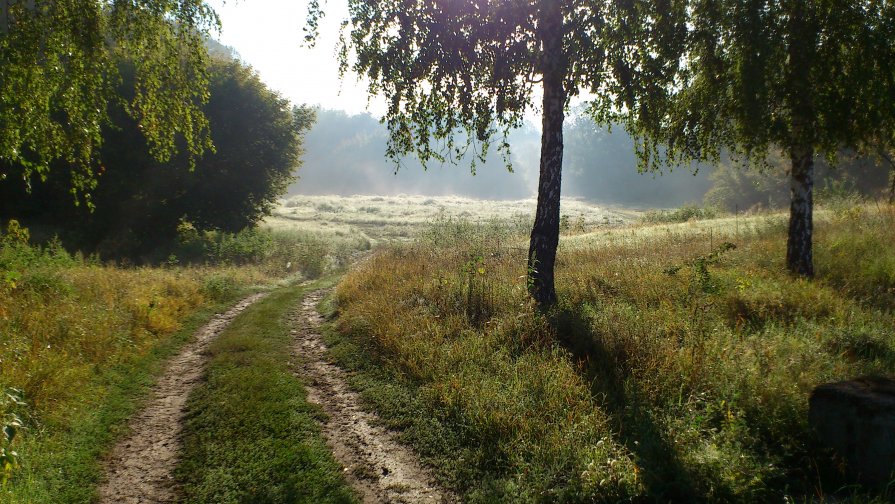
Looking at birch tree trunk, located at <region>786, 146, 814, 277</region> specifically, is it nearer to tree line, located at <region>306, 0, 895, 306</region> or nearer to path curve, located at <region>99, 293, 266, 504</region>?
tree line, located at <region>306, 0, 895, 306</region>

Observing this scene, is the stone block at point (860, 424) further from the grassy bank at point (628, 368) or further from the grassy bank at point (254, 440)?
the grassy bank at point (254, 440)

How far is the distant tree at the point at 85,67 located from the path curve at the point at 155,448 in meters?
3.29

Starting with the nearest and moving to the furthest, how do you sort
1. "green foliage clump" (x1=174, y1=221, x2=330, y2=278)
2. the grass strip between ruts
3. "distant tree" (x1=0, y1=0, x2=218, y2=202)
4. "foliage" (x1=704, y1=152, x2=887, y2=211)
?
the grass strip between ruts → "distant tree" (x1=0, y1=0, x2=218, y2=202) → "green foliage clump" (x1=174, y1=221, x2=330, y2=278) → "foliage" (x1=704, y1=152, x2=887, y2=211)

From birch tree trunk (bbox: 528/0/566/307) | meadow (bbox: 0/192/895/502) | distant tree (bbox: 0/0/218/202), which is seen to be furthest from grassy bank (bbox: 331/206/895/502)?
distant tree (bbox: 0/0/218/202)

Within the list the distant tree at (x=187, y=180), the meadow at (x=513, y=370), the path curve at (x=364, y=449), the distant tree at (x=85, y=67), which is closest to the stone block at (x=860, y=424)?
the meadow at (x=513, y=370)

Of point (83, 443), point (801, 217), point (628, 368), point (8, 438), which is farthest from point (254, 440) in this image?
point (801, 217)

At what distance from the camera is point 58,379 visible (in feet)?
21.6

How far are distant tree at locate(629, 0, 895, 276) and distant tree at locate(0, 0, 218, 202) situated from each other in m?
8.70

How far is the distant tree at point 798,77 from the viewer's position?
9156 millimetres

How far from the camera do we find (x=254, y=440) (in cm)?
587

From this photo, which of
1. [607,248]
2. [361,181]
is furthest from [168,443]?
[361,181]

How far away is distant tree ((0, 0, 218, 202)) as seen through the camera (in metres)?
5.83

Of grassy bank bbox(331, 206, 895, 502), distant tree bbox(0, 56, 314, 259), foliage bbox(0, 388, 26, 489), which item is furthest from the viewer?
distant tree bbox(0, 56, 314, 259)

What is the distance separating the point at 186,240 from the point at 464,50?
22.3 m
